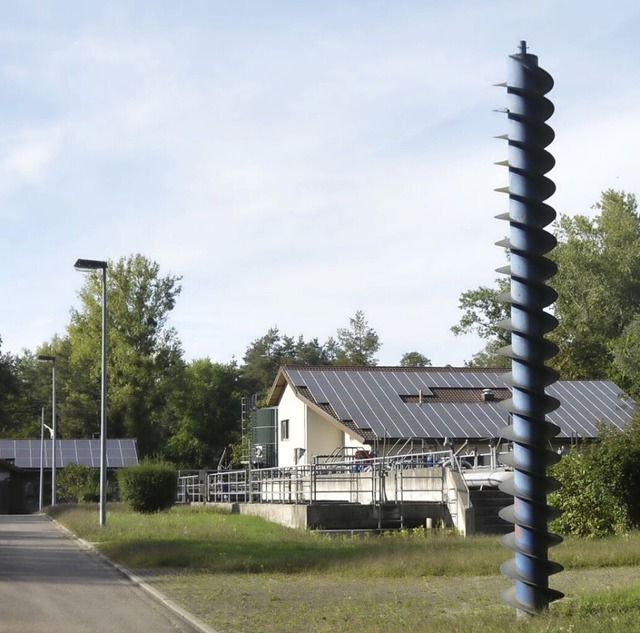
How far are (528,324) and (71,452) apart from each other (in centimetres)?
6363

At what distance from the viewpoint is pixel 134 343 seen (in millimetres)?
76562

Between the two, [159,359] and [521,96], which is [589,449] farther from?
[159,359]

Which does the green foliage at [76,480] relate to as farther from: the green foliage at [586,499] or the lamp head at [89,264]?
the green foliage at [586,499]

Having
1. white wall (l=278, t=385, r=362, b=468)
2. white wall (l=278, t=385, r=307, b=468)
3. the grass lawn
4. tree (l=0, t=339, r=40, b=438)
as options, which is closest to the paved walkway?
the grass lawn

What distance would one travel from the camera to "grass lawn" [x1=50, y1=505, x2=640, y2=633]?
36.9 ft

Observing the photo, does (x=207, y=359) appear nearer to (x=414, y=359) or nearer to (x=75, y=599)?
(x=414, y=359)

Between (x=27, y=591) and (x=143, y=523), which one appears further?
(x=143, y=523)

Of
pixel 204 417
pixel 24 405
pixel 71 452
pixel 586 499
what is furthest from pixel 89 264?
pixel 24 405

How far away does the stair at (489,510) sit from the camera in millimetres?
26328

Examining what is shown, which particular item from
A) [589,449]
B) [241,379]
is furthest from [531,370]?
[241,379]

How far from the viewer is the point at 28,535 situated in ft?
103

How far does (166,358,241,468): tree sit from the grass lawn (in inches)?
2561

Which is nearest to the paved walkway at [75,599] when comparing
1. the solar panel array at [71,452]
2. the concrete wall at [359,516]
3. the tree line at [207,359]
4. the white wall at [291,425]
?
the concrete wall at [359,516]

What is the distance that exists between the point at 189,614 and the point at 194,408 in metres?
81.0
